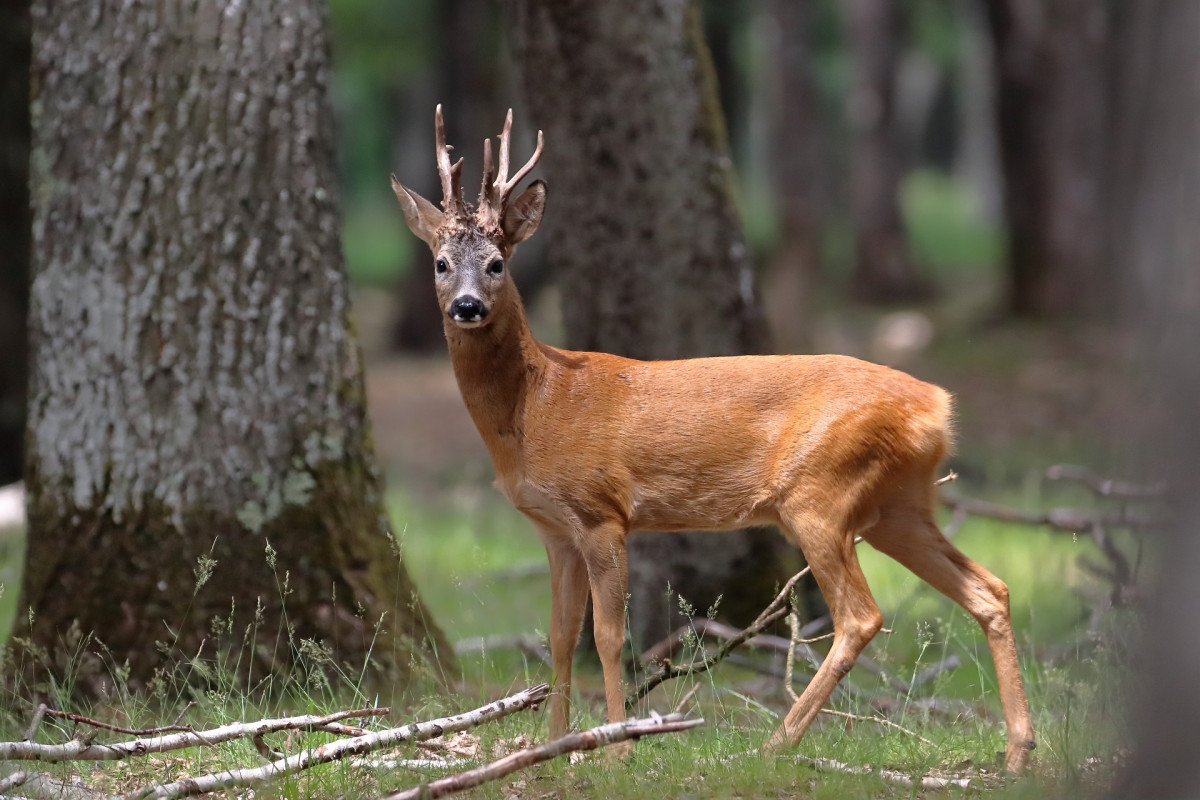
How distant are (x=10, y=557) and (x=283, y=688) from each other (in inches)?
164

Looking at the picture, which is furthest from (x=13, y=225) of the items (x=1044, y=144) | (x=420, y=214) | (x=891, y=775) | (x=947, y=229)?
(x=947, y=229)

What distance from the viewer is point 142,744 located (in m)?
3.98

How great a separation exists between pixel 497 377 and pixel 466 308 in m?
Result: 0.39

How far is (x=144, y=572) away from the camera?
5066mm

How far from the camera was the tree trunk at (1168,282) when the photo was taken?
7.25 ft

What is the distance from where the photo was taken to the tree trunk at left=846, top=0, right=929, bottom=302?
21.9m

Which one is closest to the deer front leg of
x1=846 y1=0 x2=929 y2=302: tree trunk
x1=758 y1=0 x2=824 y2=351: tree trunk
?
x1=758 y1=0 x2=824 y2=351: tree trunk

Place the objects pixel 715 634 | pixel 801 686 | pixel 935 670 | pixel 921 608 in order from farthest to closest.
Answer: pixel 921 608 → pixel 715 634 → pixel 801 686 → pixel 935 670

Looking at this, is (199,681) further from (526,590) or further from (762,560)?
(526,590)

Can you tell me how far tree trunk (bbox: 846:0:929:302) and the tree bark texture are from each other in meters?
4.86

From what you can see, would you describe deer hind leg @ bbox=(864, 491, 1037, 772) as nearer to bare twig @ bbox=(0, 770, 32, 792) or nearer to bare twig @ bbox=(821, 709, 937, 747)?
bare twig @ bbox=(821, 709, 937, 747)

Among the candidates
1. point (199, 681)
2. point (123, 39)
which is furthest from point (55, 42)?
point (199, 681)

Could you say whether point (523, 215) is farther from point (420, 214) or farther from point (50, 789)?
point (50, 789)

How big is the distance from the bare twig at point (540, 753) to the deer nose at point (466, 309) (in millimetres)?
1374
